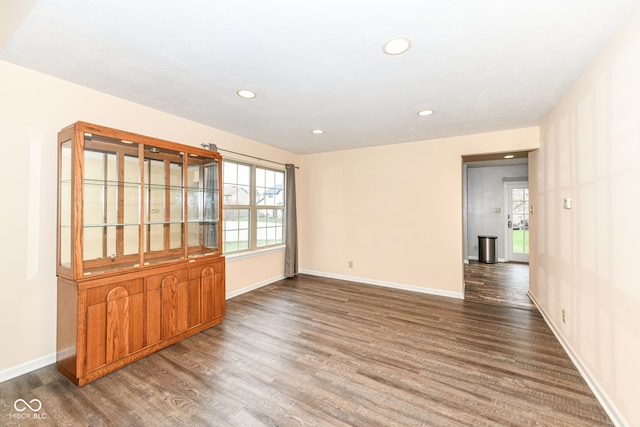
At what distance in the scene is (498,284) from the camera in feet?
15.7

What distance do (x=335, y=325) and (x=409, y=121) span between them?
2.68m

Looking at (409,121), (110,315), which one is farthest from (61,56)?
(409,121)

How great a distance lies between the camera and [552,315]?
2.98 meters

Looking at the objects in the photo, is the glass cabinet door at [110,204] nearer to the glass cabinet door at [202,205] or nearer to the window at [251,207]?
the glass cabinet door at [202,205]

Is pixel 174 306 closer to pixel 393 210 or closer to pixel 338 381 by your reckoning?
pixel 338 381

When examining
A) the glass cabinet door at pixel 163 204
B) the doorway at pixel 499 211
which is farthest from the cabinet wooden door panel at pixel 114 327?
the doorway at pixel 499 211

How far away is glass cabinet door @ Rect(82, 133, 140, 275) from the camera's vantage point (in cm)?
224

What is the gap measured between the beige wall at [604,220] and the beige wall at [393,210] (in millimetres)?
1323

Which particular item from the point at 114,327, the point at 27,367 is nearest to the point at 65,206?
the point at 114,327

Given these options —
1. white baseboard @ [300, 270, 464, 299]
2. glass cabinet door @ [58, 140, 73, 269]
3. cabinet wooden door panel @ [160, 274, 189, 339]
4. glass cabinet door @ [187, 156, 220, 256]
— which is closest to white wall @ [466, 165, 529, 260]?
white baseboard @ [300, 270, 464, 299]

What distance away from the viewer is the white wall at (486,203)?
6.83 m

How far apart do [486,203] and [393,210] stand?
400cm

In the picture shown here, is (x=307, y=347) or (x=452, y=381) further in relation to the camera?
(x=307, y=347)

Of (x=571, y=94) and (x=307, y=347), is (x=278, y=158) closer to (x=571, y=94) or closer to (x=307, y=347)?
(x=307, y=347)
